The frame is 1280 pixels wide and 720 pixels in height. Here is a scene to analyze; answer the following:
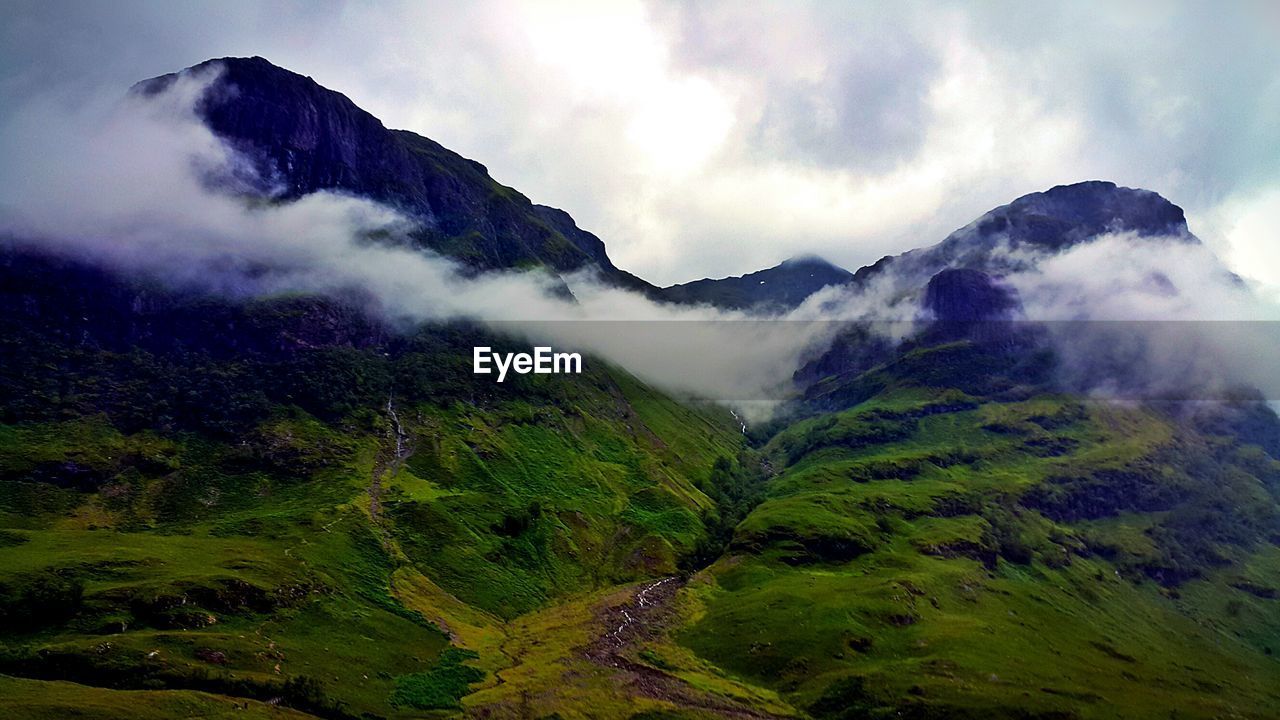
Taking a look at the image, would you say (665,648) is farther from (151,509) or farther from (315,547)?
(151,509)

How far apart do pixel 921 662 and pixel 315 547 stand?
487ft

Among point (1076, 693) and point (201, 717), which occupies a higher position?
point (201, 717)

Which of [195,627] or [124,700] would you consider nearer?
[124,700]

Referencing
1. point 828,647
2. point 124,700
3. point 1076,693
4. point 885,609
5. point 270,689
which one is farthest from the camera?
point 885,609

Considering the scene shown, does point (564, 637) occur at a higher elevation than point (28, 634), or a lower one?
lower

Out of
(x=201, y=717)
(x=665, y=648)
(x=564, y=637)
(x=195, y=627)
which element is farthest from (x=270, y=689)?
(x=665, y=648)

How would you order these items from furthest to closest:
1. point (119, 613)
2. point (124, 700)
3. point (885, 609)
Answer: point (885, 609) → point (119, 613) → point (124, 700)

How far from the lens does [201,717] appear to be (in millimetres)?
92250

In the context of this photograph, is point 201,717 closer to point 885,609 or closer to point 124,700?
point 124,700

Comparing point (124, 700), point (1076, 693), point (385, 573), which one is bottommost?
point (1076, 693)

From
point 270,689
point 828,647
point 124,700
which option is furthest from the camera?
point 828,647

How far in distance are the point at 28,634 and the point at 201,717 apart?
1736 inches

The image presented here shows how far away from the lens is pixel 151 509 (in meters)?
197

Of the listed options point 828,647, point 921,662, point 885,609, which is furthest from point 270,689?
point 885,609
